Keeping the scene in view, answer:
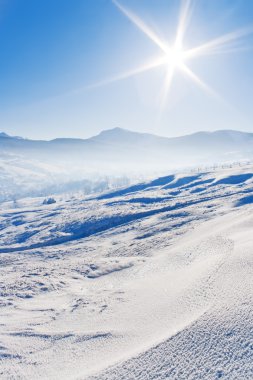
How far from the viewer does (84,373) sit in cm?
2097

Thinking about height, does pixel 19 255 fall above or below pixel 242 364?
below

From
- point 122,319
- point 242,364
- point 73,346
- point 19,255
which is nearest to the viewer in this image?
point 242,364

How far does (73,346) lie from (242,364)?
1383 centimetres

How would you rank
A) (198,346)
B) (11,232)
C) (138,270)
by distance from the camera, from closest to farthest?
(198,346), (138,270), (11,232)

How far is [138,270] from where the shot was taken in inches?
2112

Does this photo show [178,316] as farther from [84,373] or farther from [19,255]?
[19,255]

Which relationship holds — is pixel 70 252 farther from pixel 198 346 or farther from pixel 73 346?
pixel 198 346

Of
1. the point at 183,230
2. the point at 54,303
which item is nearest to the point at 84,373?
the point at 54,303

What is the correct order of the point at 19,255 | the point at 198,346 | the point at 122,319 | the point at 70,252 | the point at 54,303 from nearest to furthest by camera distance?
the point at 198,346, the point at 122,319, the point at 54,303, the point at 70,252, the point at 19,255

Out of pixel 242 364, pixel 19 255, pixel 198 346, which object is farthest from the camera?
pixel 19 255

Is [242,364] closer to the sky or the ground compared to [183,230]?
closer to the sky

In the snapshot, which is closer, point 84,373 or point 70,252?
point 84,373

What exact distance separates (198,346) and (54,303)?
27.4 meters

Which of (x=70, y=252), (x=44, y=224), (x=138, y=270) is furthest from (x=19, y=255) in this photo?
(x=138, y=270)
